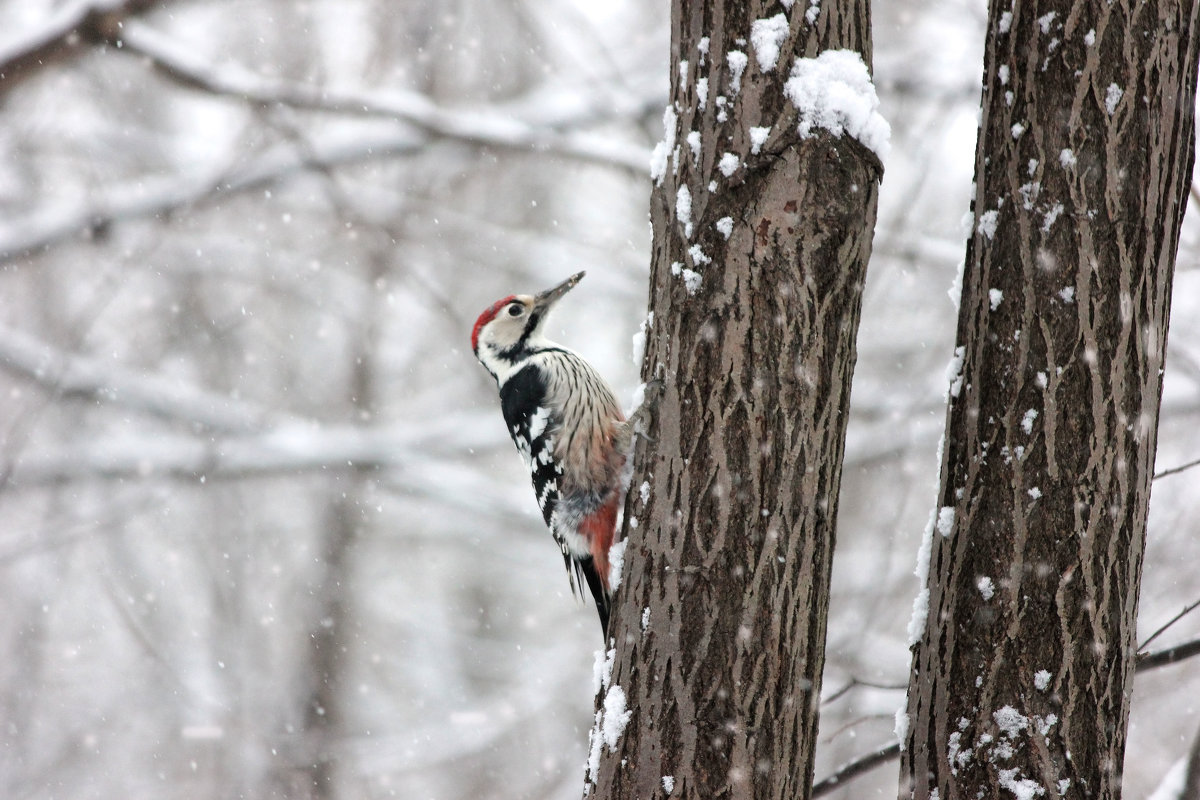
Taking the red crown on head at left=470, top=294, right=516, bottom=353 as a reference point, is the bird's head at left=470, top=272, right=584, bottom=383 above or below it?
below

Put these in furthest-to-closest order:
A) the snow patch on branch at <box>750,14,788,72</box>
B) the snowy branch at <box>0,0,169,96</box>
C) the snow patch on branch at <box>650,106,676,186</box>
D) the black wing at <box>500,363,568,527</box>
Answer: the snowy branch at <box>0,0,169,96</box> → the black wing at <box>500,363,568,527</box> → the snow patch on branch at <box>650,106,676,186</box> → the snow patch on branch at <box>750,14,788,72</box>

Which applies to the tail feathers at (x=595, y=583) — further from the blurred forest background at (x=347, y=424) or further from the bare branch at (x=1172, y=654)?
the blurred forest background at (x=347, y=424)

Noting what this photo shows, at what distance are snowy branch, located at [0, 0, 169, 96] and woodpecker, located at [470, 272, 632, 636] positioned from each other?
256cm

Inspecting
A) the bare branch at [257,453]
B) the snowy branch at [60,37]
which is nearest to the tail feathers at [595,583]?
the snowy branch at [60,37]

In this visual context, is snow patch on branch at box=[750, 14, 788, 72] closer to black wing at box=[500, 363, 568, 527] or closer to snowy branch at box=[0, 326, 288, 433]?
black wing at box=[500, 363, 568, 527]

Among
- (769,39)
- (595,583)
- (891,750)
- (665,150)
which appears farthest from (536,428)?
(769,39)

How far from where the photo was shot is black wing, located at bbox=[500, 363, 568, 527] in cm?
317

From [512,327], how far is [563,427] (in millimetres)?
534

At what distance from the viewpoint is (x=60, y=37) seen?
4496mm

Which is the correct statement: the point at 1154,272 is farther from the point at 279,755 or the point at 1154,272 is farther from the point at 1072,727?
the point at 279,755

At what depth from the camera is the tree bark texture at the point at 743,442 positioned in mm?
1764

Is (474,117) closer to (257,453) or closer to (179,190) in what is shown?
(179,190)

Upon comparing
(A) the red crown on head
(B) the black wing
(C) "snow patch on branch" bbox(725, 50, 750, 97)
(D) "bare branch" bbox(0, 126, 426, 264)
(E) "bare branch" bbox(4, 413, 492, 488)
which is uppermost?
(D) "bare branch" bbox(0, 126, 426, 264)

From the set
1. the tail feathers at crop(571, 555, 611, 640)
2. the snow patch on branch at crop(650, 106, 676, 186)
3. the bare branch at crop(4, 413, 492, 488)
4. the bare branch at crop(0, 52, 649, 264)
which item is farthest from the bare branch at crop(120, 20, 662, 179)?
the snow patch on branch at crop(650, 106, 676, 186)
